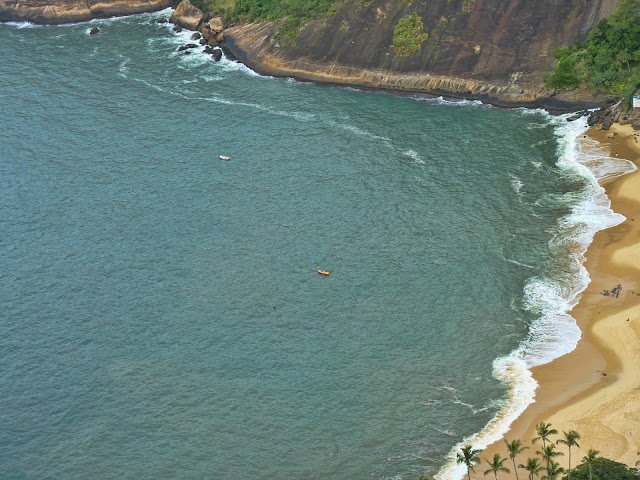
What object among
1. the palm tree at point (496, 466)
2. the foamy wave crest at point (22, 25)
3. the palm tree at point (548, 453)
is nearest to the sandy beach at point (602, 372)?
the palm tree at point (548, 453)

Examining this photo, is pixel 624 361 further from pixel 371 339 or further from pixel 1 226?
pixel 1 226

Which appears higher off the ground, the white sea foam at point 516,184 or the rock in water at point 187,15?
the rock in water at point 187,15

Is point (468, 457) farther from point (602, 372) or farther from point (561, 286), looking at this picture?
point (561, 286)

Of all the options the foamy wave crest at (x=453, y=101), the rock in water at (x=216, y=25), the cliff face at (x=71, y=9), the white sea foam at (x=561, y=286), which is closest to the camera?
the white sea foam at (x=561, y=286)

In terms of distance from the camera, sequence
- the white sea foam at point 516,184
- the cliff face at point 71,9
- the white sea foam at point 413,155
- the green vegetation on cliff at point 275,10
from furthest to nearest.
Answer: the cliff face at point 71,9, the green vegetation on cliff at point 275,10, the white sea foam at point 413,155, the white sea foam at point 516,184

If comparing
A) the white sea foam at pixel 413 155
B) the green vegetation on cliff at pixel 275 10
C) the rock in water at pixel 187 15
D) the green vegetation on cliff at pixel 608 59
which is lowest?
the white sea foam at pixel 413 155

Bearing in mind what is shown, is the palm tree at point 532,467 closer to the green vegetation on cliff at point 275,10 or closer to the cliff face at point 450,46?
the cliff face at point 450,46

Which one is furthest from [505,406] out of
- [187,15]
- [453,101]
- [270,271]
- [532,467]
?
[187,15]
